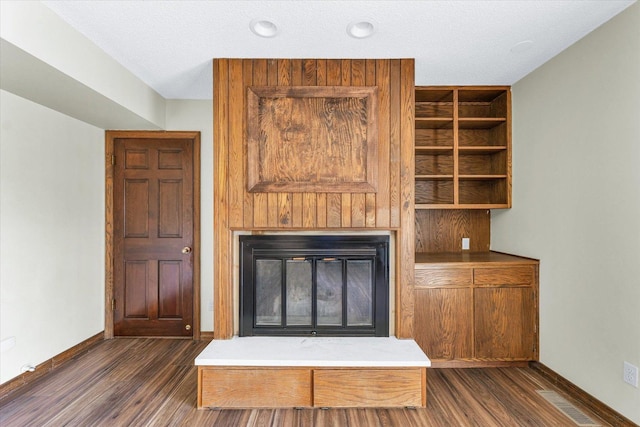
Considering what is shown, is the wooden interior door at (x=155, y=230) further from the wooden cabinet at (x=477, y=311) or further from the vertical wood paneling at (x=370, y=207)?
the wooden cabinet at (x=477, y=311)

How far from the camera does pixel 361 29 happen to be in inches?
87.4

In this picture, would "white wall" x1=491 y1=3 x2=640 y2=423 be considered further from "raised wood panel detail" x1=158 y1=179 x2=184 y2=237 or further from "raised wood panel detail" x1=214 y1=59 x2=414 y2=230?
"raised wood panel detail" x1=158 y1=179 x2=184 y2=237

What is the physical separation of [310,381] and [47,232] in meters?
2.49

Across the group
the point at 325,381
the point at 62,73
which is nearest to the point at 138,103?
the point at 62,73

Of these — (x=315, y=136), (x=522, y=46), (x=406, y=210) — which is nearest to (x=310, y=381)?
(x=406, y=210)

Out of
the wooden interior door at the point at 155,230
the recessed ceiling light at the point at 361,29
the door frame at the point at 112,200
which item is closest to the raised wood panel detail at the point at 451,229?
the recessed ceiling light at the point at 361,29

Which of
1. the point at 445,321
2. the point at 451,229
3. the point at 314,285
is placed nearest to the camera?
the point at 314,285

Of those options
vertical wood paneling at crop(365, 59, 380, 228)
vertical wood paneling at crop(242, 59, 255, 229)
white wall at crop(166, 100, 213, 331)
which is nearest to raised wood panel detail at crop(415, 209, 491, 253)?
vertical wood paneling at crop(365, 59, 380, 228)

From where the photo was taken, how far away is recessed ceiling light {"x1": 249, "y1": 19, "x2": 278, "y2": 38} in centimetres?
214

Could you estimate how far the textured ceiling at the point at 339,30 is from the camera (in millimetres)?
1996

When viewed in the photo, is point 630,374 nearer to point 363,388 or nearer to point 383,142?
point 363,388

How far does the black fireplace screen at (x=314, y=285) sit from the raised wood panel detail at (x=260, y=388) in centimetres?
42

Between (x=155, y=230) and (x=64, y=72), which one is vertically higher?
(x=64, y=72)

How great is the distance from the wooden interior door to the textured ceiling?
0.98 meters
